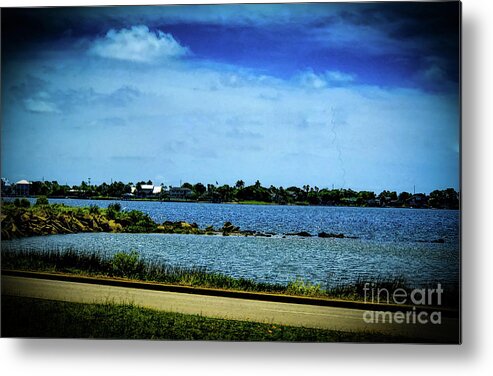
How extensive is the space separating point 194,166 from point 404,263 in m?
1.73

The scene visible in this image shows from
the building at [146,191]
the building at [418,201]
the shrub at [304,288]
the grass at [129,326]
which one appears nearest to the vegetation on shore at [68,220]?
the building at [146,191]

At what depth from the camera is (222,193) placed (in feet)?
16.5

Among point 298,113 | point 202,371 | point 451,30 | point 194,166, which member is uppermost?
point 451,30

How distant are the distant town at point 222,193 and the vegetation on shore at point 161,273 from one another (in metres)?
0.46

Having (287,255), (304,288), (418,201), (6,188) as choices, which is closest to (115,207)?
(6,188)

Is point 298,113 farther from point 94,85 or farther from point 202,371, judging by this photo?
point 202,371

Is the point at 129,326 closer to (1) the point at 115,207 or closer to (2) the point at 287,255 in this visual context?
(1) the point at 115,207

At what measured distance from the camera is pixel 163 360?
4941 millimetres

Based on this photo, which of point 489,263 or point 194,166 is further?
point 194,166

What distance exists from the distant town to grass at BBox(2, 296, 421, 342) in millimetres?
837

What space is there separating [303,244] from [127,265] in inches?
53.2

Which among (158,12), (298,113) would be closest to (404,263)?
(298,113)

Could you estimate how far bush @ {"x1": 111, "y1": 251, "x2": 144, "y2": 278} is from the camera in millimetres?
5035

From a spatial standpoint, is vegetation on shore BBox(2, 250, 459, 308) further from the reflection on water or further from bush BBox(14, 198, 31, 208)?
bush BBox(14, 198, 31, 208)
